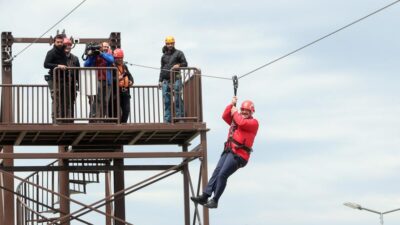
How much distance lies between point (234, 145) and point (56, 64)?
→ 454 cm

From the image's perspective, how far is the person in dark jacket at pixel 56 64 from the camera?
2695cm

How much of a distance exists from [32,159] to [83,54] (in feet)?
7.76

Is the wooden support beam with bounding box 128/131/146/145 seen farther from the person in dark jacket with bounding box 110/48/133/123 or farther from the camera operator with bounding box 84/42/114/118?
the camera operator with bounding box 84/42/114/118

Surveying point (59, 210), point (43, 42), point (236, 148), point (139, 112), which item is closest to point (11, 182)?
point (59, 210)

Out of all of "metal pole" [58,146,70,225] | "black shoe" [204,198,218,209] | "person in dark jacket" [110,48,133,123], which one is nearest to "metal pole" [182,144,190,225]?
"person in dark jacket" [110,48,133,123]

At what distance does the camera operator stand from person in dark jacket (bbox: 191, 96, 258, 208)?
3234 millimetres

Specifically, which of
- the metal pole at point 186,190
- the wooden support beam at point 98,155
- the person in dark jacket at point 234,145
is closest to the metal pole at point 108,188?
the metal pole at point 186,190

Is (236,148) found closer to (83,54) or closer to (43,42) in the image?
(83,54)

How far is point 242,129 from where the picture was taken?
2438 centimetres

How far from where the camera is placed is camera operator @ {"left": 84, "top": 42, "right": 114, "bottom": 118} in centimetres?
2705

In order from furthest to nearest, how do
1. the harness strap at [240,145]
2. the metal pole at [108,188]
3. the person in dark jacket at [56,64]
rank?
the metal pole at [108,188], the person in dark jacket at [56,64], the harness strap at [240,145]

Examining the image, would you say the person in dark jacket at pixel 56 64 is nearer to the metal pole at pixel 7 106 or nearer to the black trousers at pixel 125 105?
the metal pole at pixel 7 106

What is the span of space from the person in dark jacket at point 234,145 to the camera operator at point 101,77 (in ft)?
10.6

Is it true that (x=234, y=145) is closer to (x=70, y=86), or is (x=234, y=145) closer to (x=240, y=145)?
(x=240, y=145)
